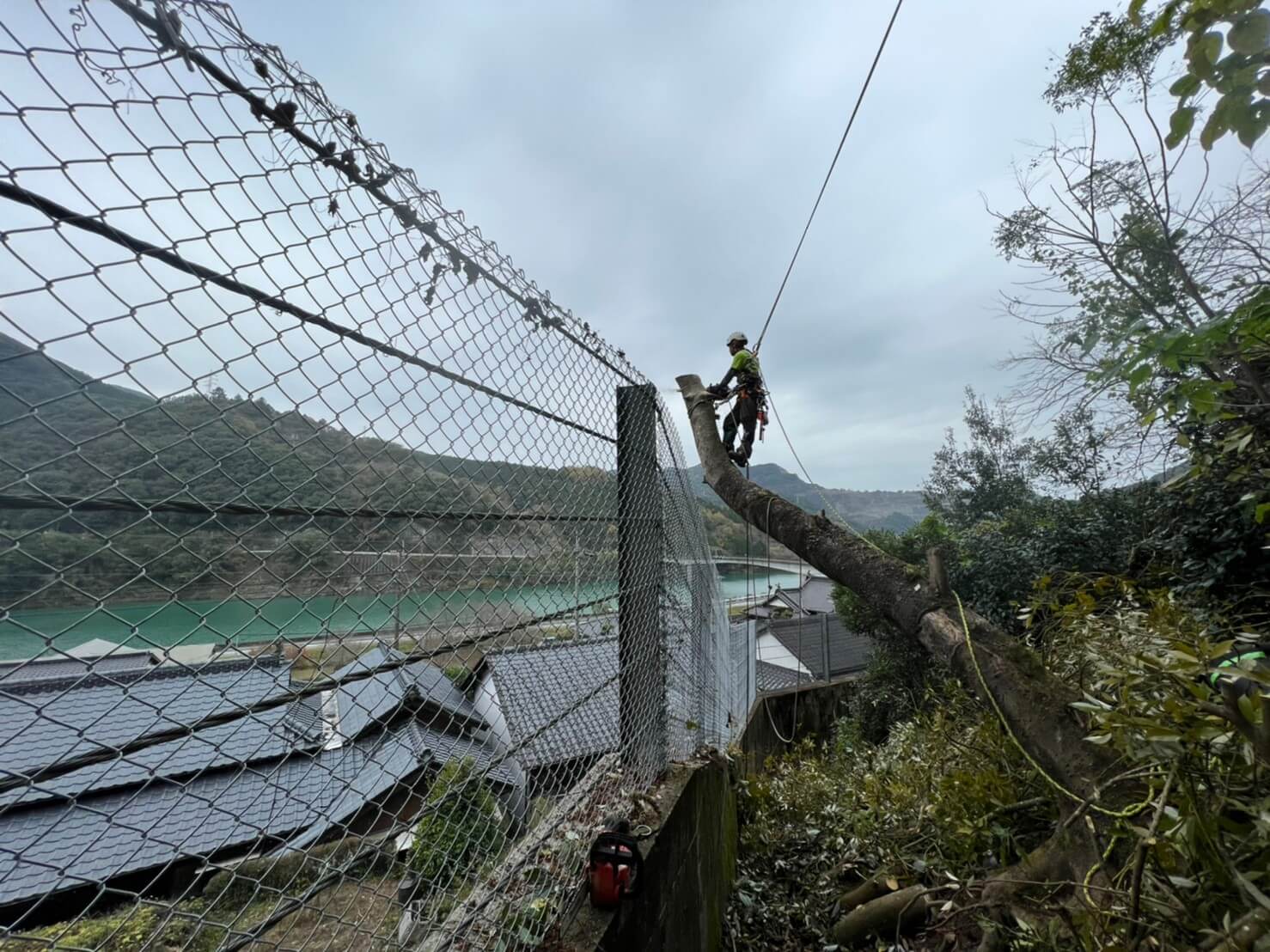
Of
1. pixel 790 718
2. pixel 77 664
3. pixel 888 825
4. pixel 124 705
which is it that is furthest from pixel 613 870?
pixel 790 718

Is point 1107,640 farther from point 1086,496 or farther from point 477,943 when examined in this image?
point 1086,496

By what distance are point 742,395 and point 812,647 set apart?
1570cm

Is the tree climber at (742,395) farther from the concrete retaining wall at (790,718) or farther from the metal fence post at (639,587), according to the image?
the concrete retaining wall at (790,718)

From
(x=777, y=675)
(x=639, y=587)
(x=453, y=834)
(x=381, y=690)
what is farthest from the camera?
(x=777, y=675)

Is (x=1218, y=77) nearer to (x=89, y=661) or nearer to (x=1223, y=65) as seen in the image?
(x=1223, y=65)

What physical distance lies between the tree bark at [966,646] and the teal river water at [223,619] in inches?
75.8

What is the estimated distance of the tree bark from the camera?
67.2 inches

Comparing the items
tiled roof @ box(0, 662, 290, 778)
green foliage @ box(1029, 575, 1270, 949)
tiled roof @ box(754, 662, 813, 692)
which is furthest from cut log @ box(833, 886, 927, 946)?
tiled roof @ box(754, 662, 813, 692)

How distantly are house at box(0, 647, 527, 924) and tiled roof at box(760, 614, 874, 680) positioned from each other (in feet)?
52.9

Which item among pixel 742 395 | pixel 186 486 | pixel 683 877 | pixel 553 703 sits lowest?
pixel 683 877

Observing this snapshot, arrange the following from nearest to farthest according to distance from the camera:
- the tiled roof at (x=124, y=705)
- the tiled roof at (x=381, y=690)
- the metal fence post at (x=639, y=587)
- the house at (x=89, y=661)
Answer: the house at (x=89, y=661) < the tiled roof at (x=124, y=705) < the tiled roof at (x=381, y=690) < the metal fence post at (x=639, y=587)

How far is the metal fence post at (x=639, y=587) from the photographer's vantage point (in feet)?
6.71

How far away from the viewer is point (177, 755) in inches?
33.7

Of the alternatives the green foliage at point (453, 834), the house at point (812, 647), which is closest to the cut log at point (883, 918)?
the green foliage at point (453, 834)
